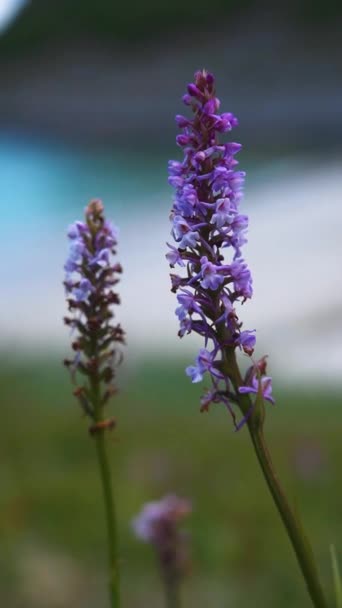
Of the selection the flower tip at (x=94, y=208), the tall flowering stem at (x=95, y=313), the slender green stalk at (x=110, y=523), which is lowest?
the slender green stalk at (x=110, y=523)

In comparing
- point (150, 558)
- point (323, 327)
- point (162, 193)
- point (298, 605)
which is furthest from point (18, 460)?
point (162, 193)

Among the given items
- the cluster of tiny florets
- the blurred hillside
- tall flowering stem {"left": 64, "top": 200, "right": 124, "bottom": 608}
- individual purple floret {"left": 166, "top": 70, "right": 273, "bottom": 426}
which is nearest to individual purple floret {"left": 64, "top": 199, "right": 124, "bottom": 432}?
tall flowering stem {"left": 64, "top": 200, "right": 124, "bottom": 608}

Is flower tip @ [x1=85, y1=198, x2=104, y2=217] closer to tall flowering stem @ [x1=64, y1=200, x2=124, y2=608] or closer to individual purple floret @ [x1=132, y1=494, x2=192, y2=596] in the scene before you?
tall flowering stem @ [x1=64, y1=200, x2=124, y2=608]

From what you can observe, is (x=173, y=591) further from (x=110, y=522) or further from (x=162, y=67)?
(x=162, y=67)

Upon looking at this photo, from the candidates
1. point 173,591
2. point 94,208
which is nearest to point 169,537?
point 173,591

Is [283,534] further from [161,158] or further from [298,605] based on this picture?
[161,158]

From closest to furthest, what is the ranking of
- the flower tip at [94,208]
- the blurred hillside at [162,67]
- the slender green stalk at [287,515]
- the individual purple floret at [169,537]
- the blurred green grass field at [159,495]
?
the slender green stalk at [287,515], the flower tip at [94,208], the individual purple floret at [169,537], the blurred green grass field at [159,495], the blurred hillside at [162,67]

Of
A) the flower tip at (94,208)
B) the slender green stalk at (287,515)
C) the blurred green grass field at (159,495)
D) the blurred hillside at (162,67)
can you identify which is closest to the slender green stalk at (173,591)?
the blurred green grass field at (159,495)

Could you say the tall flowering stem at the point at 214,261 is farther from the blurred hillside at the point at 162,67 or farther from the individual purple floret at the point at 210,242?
the blurred hillside at the point at 162,67
